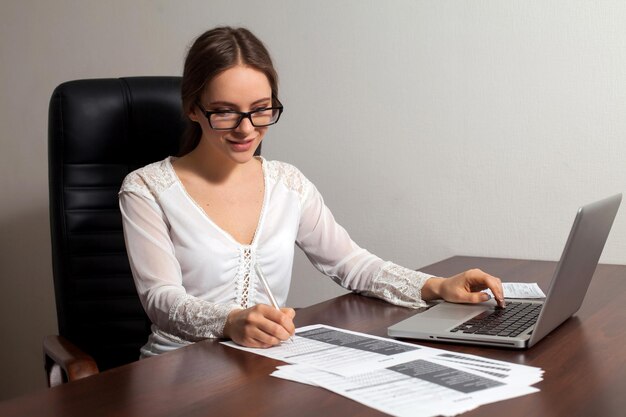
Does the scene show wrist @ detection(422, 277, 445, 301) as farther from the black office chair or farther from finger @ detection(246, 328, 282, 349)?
the black office chair

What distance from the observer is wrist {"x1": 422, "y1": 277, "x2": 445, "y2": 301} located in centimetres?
171

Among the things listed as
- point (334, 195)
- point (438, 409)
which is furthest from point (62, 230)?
point (438, 409)

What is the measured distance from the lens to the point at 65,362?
1.66m

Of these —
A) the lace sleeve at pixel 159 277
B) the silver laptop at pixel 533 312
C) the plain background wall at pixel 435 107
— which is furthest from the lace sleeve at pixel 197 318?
the plain background wall at pixel 435 107

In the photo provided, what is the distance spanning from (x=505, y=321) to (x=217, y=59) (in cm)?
81

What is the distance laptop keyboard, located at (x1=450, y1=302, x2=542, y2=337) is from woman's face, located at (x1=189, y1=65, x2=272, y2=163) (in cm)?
60

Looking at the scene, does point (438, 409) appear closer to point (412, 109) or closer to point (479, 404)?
point (479, 404)

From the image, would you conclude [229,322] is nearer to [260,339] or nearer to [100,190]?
[260,339]

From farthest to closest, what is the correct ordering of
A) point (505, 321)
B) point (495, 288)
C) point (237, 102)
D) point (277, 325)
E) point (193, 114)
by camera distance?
point (193, 114) < point (237, 102) < point (495, 288) < point (505, 321) < point (277, 325)

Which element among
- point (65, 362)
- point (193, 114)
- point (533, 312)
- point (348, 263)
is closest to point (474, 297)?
point (533, 312)

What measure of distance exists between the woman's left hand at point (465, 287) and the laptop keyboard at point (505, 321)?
0.04 metres

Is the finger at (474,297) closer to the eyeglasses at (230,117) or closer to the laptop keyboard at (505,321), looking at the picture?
the laptop keyboard at (505,321)

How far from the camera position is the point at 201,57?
5.85ft

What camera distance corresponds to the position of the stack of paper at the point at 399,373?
1.08 meters
